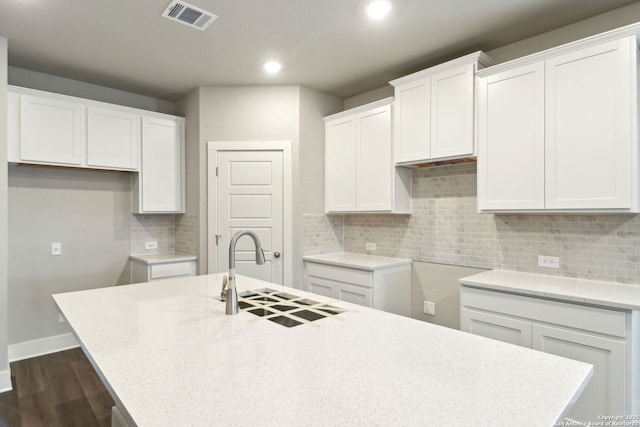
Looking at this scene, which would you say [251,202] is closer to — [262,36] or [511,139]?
[262,36]

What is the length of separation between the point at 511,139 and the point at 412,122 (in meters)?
0.84

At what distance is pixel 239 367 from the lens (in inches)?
42.7

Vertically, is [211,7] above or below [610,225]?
above

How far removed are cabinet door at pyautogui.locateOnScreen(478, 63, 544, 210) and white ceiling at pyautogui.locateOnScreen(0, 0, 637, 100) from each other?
444mm

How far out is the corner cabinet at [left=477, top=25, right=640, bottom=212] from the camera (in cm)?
207

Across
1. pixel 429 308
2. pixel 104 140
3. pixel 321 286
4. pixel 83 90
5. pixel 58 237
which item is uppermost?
pixel 83 90

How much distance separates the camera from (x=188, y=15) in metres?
2.48

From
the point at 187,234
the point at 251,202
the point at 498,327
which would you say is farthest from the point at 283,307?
the point at 187,234

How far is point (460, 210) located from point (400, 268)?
2.51 ft

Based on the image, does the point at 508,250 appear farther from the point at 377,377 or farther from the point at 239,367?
the point at 239,367

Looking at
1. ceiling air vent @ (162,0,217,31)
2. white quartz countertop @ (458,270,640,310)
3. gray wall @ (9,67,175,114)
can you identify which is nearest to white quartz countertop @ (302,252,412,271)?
white quartz countertop @ (458,270,640,310)

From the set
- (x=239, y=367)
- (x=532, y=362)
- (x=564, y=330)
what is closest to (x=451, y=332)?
(x=532, y=362)

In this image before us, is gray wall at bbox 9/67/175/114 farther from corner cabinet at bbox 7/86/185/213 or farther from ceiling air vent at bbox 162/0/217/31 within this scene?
ceiling air vent at bbox 162/0/217/31

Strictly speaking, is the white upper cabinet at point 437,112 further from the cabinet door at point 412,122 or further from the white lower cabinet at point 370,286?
the white lower cabinet at point 370,286
